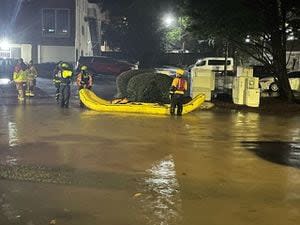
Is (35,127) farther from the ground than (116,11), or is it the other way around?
(116,11)

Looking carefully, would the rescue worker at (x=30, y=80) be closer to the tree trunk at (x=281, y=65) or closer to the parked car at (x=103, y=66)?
the tree trunk at (x=281, y=65)

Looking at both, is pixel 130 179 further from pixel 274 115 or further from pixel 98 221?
pixel 274 115

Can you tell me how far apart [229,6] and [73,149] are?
9978 millimetres

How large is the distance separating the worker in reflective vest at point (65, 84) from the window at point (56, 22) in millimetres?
29712

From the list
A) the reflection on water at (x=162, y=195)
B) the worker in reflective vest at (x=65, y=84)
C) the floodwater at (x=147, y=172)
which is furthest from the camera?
the worker in reflective vest at (x=65, y=84)

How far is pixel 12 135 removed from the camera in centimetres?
1291

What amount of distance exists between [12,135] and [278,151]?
573cm

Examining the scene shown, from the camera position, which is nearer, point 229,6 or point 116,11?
point 229,6

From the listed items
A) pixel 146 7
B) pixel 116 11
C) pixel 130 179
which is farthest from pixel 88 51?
pixel 130 179

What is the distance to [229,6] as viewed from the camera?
63.5ft

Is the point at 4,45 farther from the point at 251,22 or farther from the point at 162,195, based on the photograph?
the point at 162,195

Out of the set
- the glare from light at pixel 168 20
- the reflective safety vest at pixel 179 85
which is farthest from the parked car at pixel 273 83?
the glare from light at pixel 168 20

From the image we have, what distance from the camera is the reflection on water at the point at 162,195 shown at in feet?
22.4

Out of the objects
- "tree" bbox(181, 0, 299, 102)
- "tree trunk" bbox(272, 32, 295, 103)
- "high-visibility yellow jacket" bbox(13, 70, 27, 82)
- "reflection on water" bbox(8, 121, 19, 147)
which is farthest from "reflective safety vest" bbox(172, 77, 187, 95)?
"high-visibility yellow jacket" bbox(13, 70, 27, 82)
